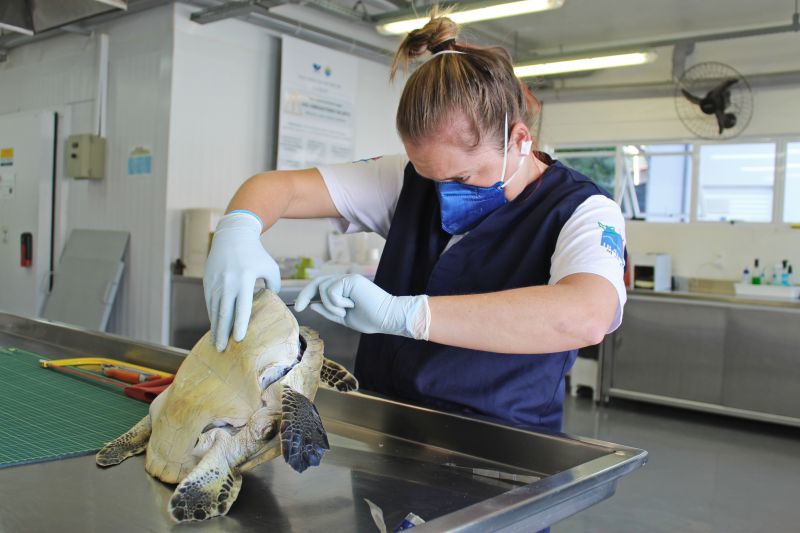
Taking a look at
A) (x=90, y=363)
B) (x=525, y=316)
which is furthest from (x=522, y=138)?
(x=90, y=363)

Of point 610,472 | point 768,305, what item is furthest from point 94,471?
point 768,305

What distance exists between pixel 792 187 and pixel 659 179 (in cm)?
100

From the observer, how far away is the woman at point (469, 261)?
3.57 ft

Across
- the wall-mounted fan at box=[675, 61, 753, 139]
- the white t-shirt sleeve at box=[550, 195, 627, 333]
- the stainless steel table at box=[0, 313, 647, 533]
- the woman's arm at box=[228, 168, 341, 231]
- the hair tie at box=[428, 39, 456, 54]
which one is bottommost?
the stainless steel table at box=[0, 313, 647, 533]

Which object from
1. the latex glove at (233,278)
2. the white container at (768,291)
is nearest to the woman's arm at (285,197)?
the latex glove at (233,278)

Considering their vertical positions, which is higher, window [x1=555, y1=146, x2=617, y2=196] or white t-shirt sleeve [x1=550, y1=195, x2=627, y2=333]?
window [x1=555, y1=146, x2=617, y2=196]

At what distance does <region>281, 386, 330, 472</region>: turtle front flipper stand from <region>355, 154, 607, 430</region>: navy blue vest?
303 millimetres

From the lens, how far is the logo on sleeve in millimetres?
1155

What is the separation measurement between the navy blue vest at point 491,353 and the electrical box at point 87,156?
406 centimetres

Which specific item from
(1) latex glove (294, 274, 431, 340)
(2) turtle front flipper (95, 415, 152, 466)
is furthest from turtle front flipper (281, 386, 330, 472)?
(2) turtle front flipper (95, 415, 152, 466)

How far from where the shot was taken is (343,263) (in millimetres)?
5242

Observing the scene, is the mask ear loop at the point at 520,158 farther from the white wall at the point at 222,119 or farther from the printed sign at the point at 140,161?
the printed sign at the point at 140,161

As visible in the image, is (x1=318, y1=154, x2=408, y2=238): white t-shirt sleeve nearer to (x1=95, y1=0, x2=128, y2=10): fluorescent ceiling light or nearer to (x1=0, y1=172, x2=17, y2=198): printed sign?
(x1=95, y1=0, x2=128, y2=10): fluorescent ceiling light

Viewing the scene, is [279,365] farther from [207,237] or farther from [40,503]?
[207,237]
